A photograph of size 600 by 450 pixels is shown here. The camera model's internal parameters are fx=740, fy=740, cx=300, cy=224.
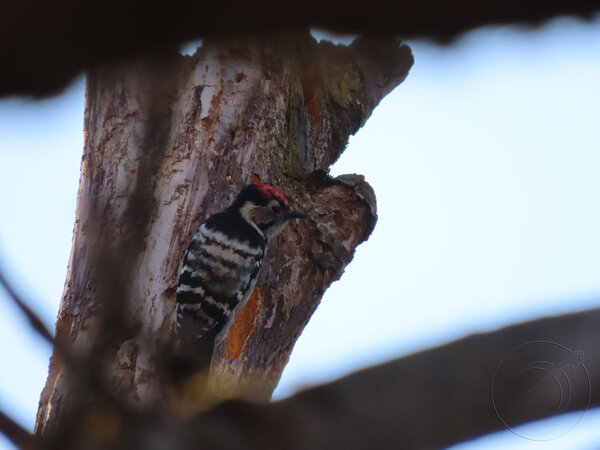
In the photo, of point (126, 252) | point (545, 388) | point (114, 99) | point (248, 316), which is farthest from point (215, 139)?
point (545, 388)

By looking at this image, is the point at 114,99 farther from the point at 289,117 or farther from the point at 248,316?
the point at 248,316

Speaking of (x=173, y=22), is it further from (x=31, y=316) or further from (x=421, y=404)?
(x=421, y=404)

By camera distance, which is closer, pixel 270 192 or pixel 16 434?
pixel 16 434

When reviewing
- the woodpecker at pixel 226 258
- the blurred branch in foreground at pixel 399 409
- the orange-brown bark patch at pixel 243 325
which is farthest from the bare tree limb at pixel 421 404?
the orange-brown bark patch at pixel 243 325

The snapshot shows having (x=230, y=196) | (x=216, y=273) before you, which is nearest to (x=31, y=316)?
(x=230, y=196)

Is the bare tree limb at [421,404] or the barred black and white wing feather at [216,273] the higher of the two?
the bare tree limb at [421,404]

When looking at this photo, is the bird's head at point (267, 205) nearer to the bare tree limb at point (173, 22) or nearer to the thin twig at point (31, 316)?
the thin twig at point (31, 316)
